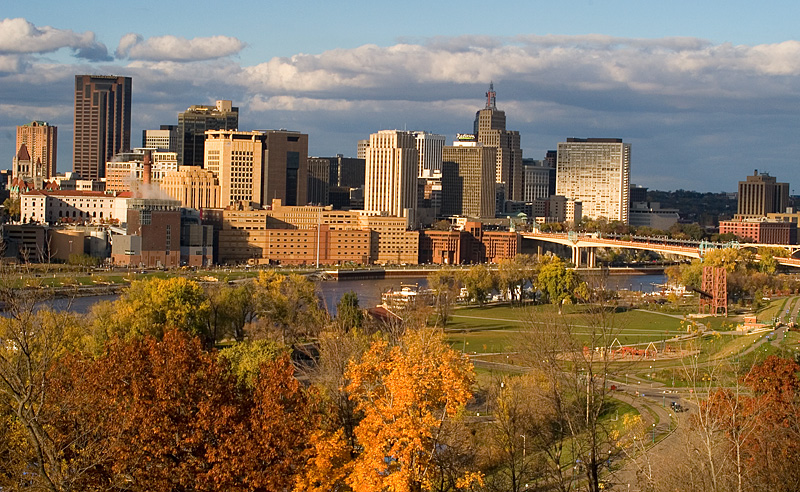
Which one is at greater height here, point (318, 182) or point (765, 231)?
point (318, 182)

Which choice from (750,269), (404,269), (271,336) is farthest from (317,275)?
(271,336)

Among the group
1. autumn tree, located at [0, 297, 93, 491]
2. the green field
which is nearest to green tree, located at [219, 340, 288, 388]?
the green field

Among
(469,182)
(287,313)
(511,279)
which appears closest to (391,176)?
(469,182)

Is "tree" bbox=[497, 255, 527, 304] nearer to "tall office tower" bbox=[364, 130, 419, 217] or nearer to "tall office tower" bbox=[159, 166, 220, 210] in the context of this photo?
"tall office tower" bbox=[159, 166, 220, 210]

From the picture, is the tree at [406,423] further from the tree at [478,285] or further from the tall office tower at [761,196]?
the tall office tower at [761,196]

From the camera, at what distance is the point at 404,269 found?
90625mm

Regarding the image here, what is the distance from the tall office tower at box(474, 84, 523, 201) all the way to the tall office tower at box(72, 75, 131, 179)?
2157 inches

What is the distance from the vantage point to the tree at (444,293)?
4823 centimetres

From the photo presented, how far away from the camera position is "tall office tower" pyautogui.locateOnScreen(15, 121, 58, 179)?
150250mm

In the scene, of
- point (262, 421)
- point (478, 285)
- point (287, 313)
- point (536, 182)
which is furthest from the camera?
point (536, 182)

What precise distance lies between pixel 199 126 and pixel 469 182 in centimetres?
3930

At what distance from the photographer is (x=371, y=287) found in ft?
247

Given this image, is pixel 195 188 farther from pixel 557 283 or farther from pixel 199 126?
pixel 557 283

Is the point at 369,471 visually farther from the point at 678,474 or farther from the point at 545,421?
the point at 545,421
